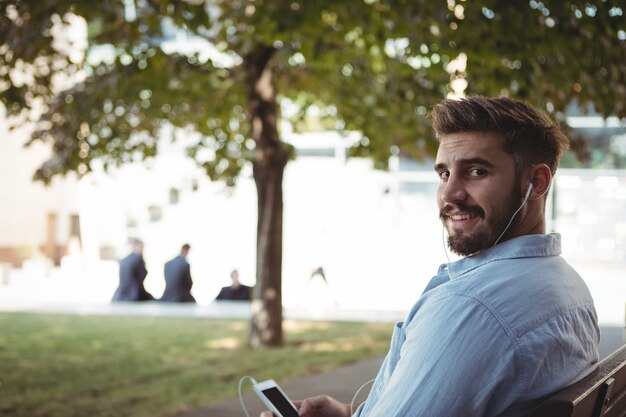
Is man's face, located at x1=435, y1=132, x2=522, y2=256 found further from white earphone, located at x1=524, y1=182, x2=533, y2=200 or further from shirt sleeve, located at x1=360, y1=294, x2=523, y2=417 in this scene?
shirt sleeve, located at x1=360, y1=294, x2=523, y2=417

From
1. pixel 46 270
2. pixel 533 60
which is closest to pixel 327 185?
pixel 46 270

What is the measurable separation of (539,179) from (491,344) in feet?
1.78

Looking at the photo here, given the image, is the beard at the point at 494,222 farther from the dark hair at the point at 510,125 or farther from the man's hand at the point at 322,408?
the man's hand at the point at 322,408

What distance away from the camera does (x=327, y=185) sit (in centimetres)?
2606

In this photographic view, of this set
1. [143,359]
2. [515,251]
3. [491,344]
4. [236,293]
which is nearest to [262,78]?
[143,359]

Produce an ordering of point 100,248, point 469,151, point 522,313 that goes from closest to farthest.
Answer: point 522,313
point 469,151
point 100,248

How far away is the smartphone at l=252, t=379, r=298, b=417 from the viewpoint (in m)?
2.59

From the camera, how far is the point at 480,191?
2131 mm

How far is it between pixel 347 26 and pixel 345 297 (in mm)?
12270

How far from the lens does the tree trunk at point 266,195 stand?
11289mm

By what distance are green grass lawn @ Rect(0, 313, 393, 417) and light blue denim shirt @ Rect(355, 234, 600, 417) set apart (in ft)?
18.7

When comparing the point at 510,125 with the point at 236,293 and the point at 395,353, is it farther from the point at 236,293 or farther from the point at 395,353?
the point at 236,293

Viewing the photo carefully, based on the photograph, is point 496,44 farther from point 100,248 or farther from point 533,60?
point 100,248

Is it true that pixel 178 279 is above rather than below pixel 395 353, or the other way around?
below
